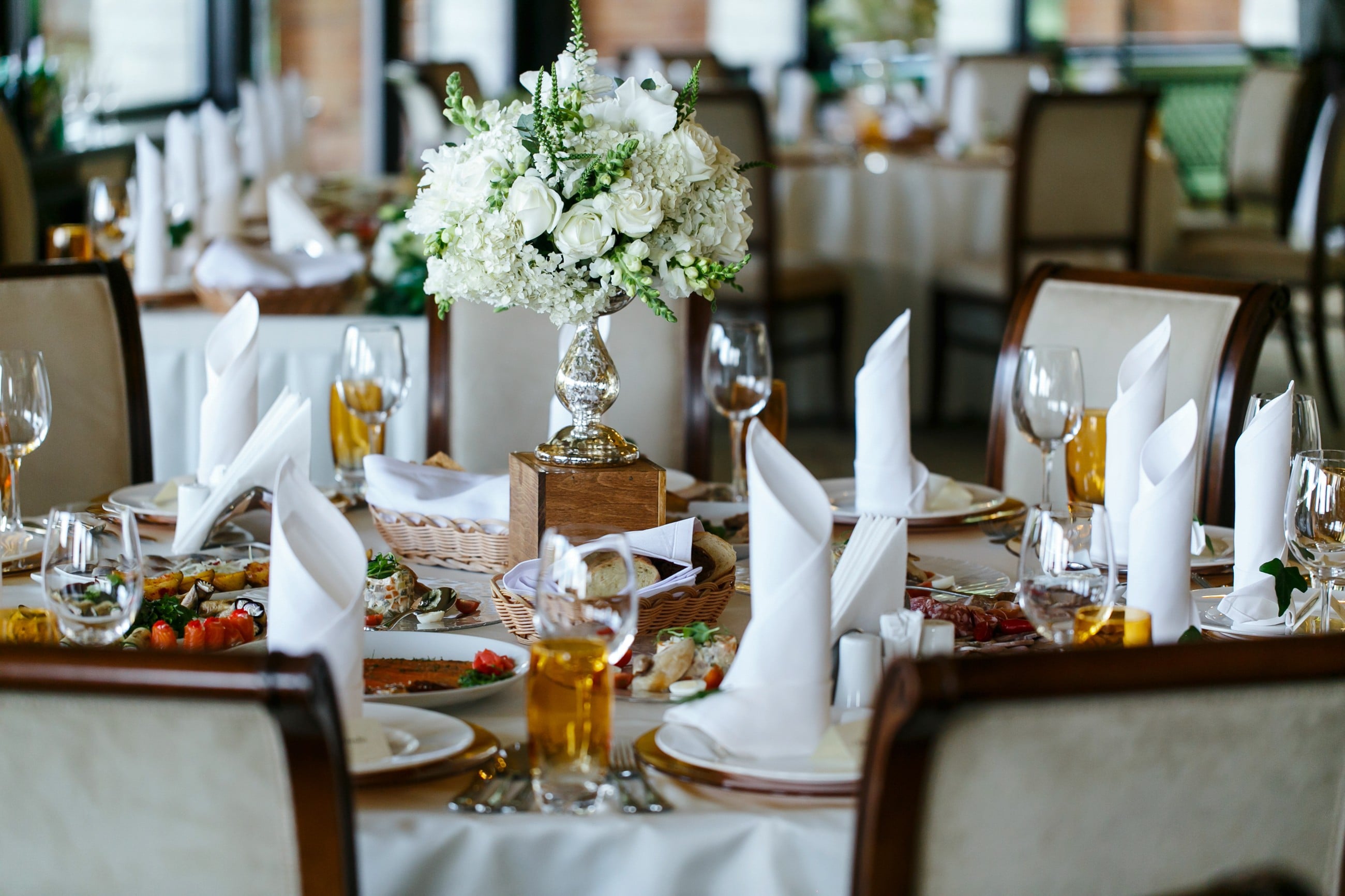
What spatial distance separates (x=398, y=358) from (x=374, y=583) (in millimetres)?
620

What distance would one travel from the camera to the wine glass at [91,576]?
1.16 meters

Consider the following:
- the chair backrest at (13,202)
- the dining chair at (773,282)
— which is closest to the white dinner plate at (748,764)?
the chair backrest at (13,202)

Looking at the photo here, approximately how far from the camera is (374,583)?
1424 mm

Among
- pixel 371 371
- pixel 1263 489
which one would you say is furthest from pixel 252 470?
Result: pixel 1263 489

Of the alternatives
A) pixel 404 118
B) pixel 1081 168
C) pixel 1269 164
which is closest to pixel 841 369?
pixel 1081 168

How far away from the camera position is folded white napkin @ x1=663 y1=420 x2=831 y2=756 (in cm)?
106

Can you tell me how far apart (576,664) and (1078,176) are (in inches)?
163

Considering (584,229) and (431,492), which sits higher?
(584,229)

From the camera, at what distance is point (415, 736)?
108 cm

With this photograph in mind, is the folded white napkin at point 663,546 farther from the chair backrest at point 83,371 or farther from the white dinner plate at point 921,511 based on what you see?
the chair backrest at point 83,371

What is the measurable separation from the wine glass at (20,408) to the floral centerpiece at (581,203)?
487 mm

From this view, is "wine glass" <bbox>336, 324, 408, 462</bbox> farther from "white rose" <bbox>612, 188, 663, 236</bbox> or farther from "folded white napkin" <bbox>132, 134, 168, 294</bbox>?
"folded white napkin" <bbox>132, 134, 168, 294</bbox>

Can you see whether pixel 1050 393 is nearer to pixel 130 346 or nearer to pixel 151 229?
pixel 130 346

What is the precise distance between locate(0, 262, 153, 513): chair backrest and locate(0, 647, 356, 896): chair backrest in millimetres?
1426
